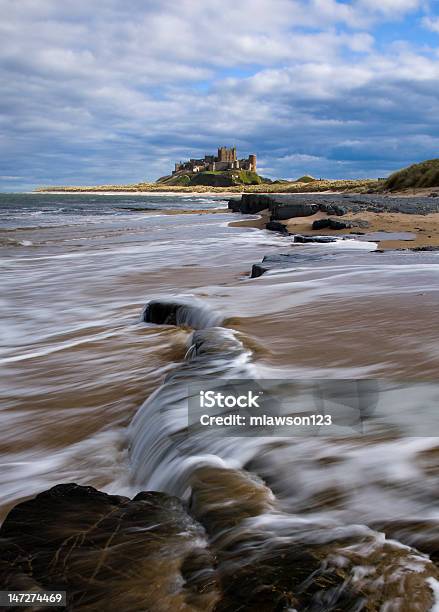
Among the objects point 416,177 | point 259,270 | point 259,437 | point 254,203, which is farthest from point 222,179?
point 259,437

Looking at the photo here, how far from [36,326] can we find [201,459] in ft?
14.6

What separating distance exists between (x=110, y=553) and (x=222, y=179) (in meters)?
127

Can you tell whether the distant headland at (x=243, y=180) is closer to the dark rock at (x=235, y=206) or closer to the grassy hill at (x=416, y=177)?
the grassy hill at (x=416, y=177)

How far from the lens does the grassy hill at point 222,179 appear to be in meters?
124

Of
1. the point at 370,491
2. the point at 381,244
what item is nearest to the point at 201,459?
the point at 370,491

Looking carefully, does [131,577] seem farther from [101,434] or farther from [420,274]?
[420,274]

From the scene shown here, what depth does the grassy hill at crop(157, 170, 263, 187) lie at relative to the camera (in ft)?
407

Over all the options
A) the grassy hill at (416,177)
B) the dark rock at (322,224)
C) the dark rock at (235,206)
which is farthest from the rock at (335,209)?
the grassy hill at (416,177)

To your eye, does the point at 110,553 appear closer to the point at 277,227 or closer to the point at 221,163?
the point at 277,227

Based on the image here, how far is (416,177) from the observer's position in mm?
41281

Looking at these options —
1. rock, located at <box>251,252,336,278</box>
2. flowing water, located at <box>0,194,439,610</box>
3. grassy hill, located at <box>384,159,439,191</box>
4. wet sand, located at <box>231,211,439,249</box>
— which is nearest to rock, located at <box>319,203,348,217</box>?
wet sand, located at <box>231,211,439,249</box>

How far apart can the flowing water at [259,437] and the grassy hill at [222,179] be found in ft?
391

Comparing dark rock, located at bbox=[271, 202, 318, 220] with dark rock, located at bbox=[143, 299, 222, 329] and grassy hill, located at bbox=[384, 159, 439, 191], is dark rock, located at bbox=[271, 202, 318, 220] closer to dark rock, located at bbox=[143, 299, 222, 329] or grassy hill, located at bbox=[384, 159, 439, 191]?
dark rock, located at bbox=[143, 299, 222, 329]

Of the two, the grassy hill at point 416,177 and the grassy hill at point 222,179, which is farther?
the grassy hill at point 222,179
